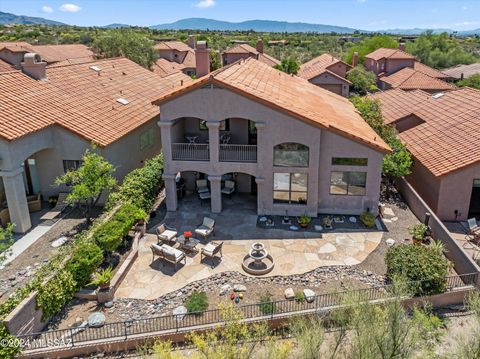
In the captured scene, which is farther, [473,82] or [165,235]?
[473,82]

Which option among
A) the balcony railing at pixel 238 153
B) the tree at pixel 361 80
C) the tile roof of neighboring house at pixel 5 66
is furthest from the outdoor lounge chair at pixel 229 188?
the tree at pixel 361 80

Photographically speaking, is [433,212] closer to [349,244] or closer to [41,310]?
[349,244]

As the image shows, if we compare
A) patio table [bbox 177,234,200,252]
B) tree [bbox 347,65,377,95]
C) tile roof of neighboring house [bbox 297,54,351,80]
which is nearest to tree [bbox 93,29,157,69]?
tile roof of neighboring house [bbox 297,54,351,80]

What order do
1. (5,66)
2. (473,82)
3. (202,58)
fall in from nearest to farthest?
(202,58)
(5,66)
(473,82)

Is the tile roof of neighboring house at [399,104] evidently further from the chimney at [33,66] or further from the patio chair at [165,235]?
the chimney at [33,66]

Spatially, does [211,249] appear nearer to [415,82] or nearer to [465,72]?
[415,82]

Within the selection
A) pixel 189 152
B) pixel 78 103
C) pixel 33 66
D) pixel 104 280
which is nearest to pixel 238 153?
pixel 189 152
